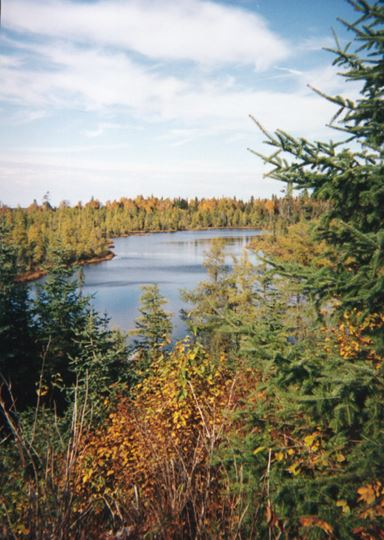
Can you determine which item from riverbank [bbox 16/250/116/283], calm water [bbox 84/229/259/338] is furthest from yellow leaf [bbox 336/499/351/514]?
riverbank [bbox 16/250/116/283]

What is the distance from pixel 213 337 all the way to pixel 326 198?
68.7 ft

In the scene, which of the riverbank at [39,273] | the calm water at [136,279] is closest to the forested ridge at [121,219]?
the riverbank at [39,273]

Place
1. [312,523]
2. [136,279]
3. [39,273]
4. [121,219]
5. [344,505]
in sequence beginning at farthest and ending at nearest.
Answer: [121,219] → [39,273] → [136,279] → [344,505] → [312,523]

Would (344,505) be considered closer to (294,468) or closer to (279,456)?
(294,468)

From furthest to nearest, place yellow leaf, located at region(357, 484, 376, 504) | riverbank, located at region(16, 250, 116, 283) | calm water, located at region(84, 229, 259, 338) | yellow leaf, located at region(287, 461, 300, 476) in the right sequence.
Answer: riverbank, located at region(16, 250, 116, 283), calm water, located at region(84, 229, 259, 338), yellow leaf, located at region(287, 461, 300, 476), yellow leaf, located at region(357, 484, 376, 504)

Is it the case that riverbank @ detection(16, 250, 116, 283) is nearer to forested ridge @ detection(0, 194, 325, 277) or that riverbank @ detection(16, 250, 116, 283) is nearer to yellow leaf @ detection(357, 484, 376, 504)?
forested ridge @ detection(0, 194, 325, 277)

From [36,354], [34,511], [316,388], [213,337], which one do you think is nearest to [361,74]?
[316,388]

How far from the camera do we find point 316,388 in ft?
11.9

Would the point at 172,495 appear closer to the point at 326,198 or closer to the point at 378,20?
the point at 326,198

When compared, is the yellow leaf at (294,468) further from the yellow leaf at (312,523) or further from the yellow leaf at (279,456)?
the yellow leaf at (312,523)

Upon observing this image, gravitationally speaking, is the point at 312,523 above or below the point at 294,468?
below

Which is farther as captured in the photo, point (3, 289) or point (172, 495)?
point (3, 289)

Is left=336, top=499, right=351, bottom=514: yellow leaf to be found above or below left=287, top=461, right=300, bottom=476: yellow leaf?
below

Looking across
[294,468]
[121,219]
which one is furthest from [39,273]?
[121,219]
